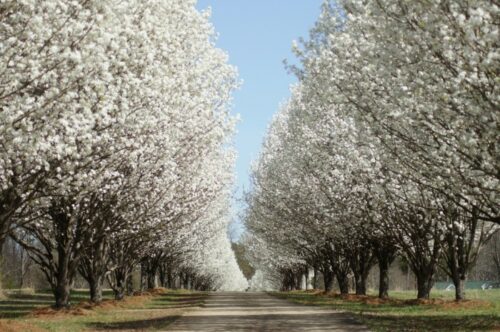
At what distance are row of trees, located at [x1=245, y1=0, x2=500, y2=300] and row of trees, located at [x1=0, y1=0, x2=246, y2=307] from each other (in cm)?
471

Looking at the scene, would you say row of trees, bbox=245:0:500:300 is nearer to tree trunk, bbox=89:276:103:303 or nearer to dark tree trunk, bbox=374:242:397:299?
dark tree trunk, bbox=374:242:397:299

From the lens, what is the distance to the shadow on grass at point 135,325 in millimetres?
24703

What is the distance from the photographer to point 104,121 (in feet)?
57.9

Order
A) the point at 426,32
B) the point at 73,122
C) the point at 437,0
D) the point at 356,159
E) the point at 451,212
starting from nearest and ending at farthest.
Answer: the point at 437,0 → the point at 426,32 → the point at 73,122 → the point at 451,212 → the point at 356,159

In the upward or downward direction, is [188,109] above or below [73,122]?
above

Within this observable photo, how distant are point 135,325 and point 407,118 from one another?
12.8 m

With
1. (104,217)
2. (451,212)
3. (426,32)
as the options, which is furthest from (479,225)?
(426,32)

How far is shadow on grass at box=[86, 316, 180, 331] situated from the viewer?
24.7 metres

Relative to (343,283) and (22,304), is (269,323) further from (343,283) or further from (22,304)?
(343,283)

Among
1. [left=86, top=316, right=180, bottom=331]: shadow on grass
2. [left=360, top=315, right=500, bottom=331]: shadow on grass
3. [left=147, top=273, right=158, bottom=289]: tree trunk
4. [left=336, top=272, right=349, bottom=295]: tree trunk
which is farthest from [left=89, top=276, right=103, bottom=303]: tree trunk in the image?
[left=147, top=273, right=158, bottom=289]: tree trunk

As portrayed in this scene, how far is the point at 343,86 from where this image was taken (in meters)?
20.9

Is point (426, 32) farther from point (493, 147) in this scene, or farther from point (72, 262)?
point (72, 262)

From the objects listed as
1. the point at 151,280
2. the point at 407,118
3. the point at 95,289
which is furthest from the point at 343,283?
the point at 407,118

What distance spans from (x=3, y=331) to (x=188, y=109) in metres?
12.2
